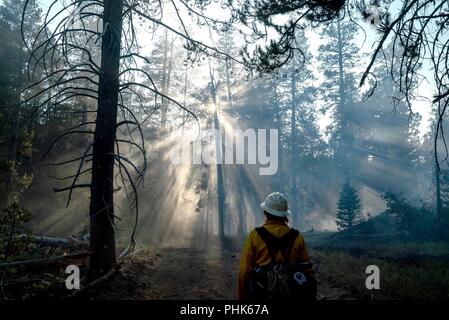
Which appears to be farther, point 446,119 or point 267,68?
point 446,119

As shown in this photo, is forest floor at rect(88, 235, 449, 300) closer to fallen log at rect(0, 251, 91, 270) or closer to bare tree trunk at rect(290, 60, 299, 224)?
fallen log at rect(0, 251, 91, 270)

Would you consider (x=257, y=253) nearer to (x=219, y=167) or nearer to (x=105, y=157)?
(x=105, y=157)

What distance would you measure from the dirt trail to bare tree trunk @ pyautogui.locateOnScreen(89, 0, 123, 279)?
2.29ft

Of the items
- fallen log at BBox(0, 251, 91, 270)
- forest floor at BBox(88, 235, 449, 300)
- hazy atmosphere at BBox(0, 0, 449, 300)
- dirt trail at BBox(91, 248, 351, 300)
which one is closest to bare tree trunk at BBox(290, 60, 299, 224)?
hazy atmosphere at BBox(0, 0, 449, 300)

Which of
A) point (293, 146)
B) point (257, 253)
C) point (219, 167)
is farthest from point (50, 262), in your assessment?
point (293, 146)

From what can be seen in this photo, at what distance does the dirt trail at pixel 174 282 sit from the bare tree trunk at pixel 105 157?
2.29ft

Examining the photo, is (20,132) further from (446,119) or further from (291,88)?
(446,119)

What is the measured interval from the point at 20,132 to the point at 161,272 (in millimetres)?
10224

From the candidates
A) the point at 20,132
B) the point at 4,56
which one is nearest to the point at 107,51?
the point at 20,132

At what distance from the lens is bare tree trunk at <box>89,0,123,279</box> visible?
7023 millimetres

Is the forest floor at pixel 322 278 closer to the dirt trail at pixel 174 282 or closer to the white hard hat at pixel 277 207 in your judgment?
the dirt trail at pixel 174 282

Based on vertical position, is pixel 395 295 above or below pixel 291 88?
below

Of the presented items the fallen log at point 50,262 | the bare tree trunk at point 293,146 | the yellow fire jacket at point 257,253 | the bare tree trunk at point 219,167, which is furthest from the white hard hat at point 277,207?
the bare tree trunk at point 293,146

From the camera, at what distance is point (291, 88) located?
3806cm
